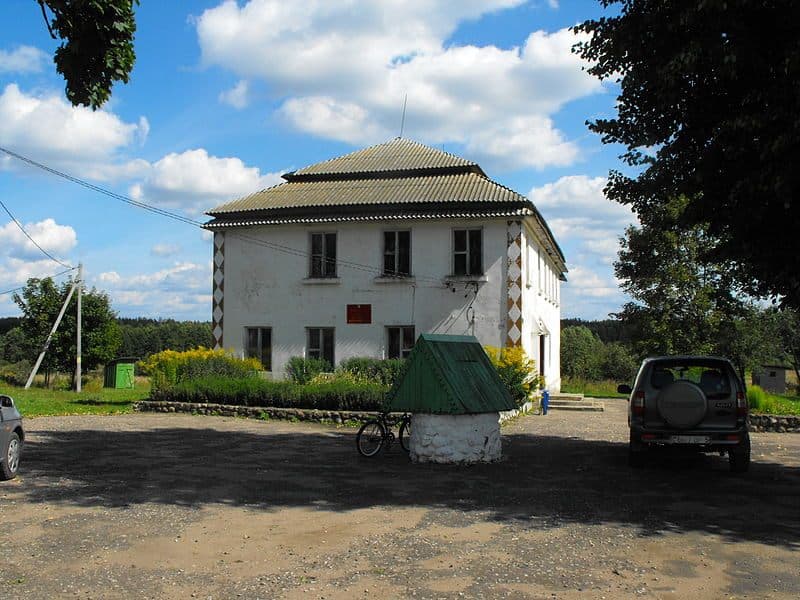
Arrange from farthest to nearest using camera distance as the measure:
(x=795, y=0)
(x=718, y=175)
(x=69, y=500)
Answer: (x=718, y=175) → (x=69, y=500) → (x=795, y=0)

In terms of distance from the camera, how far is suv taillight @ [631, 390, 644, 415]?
11906 mm

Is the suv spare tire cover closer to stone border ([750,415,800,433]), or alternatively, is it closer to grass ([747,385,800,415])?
stone border ([750,415,800,433])

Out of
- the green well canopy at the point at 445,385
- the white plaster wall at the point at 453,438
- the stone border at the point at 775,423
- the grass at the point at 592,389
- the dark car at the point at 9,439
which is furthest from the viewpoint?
the grass at the point at 592,389

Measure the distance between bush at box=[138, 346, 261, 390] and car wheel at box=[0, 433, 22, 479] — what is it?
12.4m

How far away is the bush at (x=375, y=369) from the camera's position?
22391 mm

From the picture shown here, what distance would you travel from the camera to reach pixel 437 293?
24.7m

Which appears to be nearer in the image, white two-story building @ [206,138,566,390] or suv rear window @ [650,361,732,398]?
suv rear window @ [650,361,732,398]

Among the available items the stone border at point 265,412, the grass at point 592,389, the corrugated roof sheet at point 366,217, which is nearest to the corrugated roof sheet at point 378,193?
the corrugated roof sheet at point 366,217

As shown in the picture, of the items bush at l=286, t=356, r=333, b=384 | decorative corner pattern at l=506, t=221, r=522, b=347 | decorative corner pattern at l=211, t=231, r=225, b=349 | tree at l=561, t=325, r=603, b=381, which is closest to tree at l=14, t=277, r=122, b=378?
decorative corner pattern at l=211, t=231, r=225, b=349

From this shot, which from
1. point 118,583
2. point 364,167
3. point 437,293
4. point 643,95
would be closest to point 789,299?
point 643,95

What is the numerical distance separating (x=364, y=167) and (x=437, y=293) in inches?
249

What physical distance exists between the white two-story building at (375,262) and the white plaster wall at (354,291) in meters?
0.03

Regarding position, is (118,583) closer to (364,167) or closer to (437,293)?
(437,293)

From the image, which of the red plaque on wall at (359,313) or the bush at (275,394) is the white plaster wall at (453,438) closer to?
the bush at (275,394)
